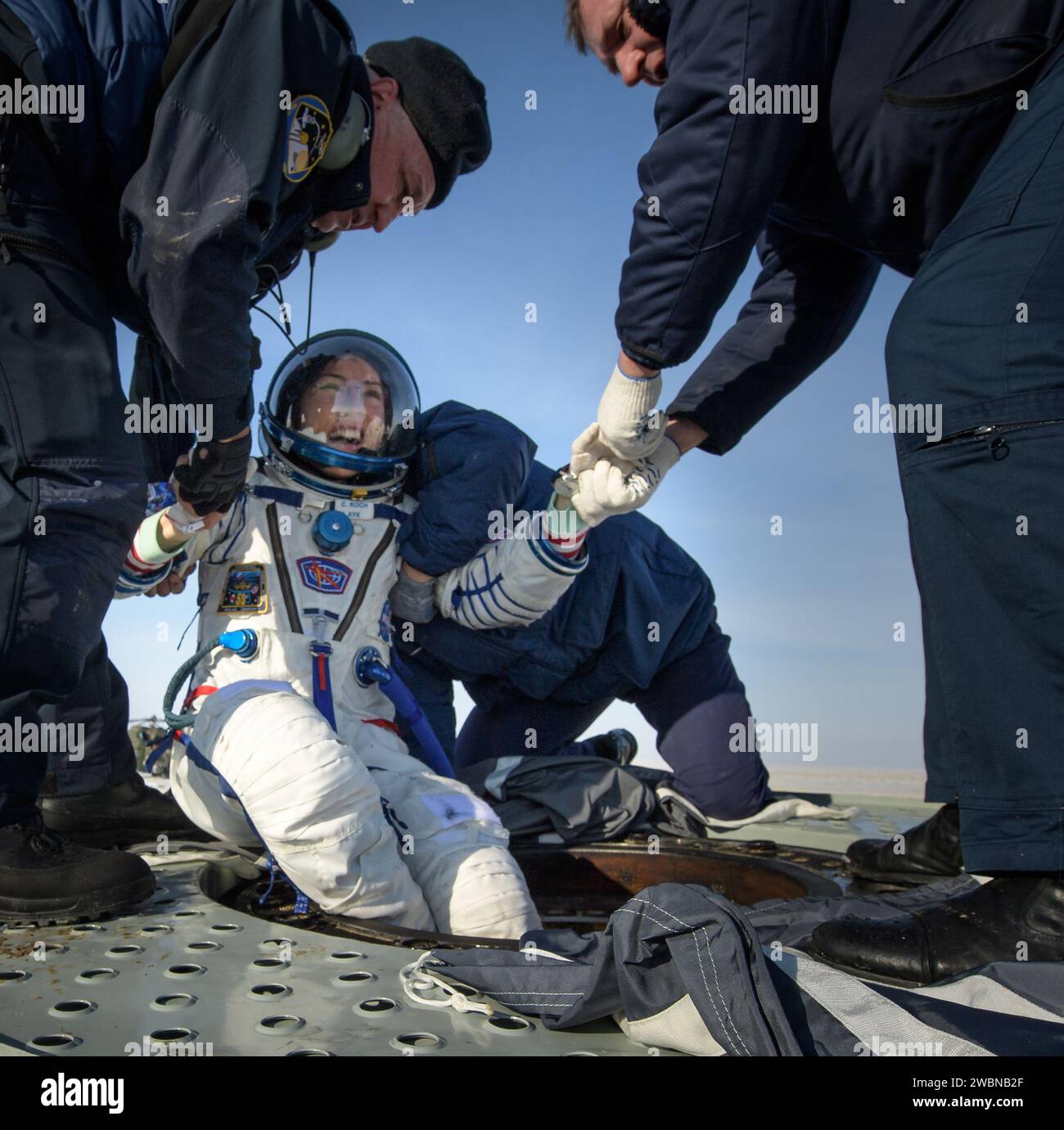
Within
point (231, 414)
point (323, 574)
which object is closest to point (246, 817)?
point (323, 574)

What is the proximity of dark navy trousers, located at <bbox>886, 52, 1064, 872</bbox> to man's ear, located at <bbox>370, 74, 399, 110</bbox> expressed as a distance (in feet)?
4.34

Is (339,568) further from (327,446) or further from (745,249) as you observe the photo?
(745,249)

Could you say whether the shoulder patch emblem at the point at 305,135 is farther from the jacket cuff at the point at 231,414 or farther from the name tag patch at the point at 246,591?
the name tag patch at the point at 246,591

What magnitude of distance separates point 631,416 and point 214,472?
0.81 metres

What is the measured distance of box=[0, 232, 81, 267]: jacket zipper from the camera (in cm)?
140

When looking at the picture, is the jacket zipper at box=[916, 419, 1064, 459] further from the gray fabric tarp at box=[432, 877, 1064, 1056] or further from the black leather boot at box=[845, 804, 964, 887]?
the black leather boot at box=[845, 804, 964, 887]

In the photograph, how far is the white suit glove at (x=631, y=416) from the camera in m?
1.82

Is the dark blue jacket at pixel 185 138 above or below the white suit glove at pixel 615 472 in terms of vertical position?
above

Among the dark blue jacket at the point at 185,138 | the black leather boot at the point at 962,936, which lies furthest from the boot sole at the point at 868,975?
the dark blue jacket at the point at 185,138

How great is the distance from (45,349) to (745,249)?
3.50ft

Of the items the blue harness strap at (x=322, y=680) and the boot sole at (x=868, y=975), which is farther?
the blue harness strap at (x=322, y=680)

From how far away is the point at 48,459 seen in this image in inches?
55.2

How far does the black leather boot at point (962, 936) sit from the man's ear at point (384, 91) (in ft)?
6.04
